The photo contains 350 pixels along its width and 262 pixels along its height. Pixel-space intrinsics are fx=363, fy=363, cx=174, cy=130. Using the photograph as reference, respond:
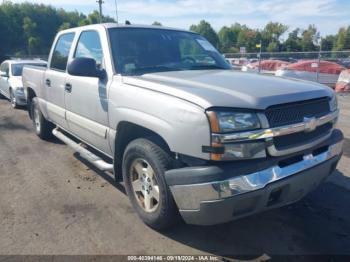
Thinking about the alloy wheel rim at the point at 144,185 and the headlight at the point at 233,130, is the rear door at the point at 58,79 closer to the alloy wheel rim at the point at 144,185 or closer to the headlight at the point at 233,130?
the alloy wheel rim at the point at 144,185

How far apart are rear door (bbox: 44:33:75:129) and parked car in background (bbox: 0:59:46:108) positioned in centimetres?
559

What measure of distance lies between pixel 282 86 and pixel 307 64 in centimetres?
1447

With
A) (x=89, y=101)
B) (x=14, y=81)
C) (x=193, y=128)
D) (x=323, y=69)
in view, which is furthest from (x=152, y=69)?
(x=323, y=69)

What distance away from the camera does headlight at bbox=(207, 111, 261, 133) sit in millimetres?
2701

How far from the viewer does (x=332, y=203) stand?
165 inches

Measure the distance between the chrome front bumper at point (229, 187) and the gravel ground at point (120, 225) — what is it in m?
0.63

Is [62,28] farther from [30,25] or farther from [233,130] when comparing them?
[233,130]

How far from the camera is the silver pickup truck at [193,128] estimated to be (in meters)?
2.74

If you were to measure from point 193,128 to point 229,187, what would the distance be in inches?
20.4

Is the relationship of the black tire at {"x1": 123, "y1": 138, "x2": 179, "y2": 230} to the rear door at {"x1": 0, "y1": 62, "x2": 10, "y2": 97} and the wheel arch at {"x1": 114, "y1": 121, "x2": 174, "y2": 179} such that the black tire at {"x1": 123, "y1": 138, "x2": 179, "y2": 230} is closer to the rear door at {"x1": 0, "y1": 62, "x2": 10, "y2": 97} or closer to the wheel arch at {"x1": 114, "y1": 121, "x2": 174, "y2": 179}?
the wheel arch at {"x1": 114, "y1": 121, "x2": 174, "y2": 179}

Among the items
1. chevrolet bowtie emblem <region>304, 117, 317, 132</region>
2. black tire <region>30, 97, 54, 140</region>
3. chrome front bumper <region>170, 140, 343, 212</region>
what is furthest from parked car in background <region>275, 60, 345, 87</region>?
chrome front bumper <region>170, 140, 343, 212</region>

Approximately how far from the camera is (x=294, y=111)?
3.04 metres

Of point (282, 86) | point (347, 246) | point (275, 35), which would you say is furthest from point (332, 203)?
point (275, 35)

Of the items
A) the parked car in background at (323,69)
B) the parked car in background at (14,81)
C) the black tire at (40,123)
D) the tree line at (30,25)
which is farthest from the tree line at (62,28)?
the black tire at (40,123)
